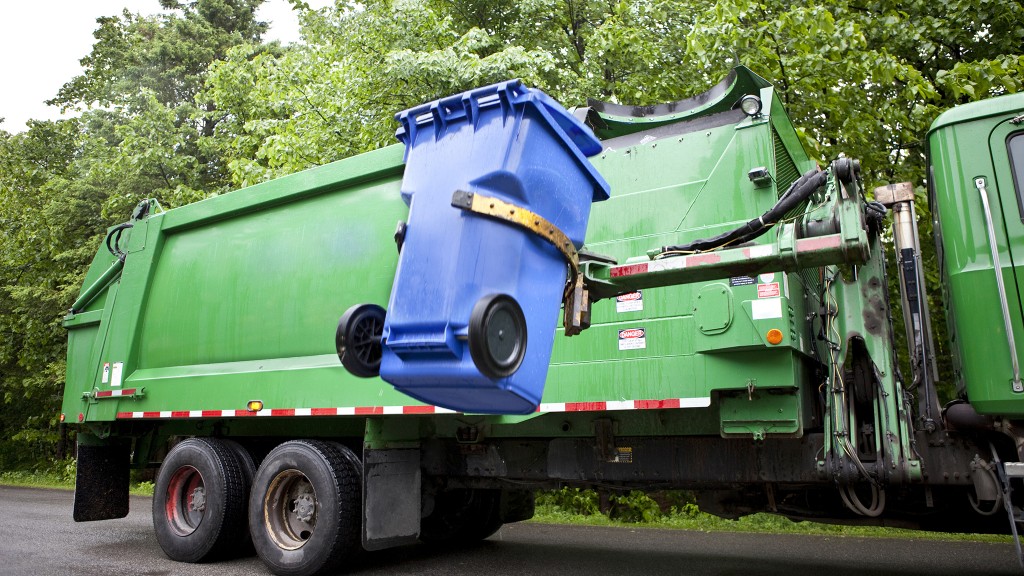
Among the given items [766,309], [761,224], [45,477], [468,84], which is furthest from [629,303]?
[45,477]

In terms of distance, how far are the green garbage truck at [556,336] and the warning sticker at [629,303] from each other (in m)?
0.02

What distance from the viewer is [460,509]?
20.8 ft

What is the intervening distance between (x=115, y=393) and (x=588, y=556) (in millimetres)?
4050

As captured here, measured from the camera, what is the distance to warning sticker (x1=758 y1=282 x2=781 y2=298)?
149 inches

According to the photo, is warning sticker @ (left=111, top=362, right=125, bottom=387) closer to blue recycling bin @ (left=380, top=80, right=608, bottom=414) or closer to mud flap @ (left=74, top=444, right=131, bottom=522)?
mud flap @ (left=74, top=444, right=131, bottom=522)

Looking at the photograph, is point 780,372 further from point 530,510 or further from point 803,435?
point 530,510

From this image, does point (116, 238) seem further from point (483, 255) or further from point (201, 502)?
point (483, 255)

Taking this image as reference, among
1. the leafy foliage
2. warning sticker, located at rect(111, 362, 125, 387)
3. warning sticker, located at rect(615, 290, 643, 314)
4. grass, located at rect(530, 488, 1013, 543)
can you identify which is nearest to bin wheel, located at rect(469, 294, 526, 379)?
warning sticker, located at rect(615, 290, 643, 314)

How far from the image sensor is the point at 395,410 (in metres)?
4.80

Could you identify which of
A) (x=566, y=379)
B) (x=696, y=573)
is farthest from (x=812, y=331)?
(x=696, y=573)

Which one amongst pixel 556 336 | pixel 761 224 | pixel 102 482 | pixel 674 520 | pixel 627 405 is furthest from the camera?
pixel 674 520

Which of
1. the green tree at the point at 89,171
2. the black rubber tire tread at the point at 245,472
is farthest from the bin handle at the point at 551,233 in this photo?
the green tree at the point at 89,171

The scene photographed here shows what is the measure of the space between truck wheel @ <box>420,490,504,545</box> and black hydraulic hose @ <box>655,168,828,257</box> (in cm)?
361

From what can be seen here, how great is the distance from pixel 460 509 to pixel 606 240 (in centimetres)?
292
